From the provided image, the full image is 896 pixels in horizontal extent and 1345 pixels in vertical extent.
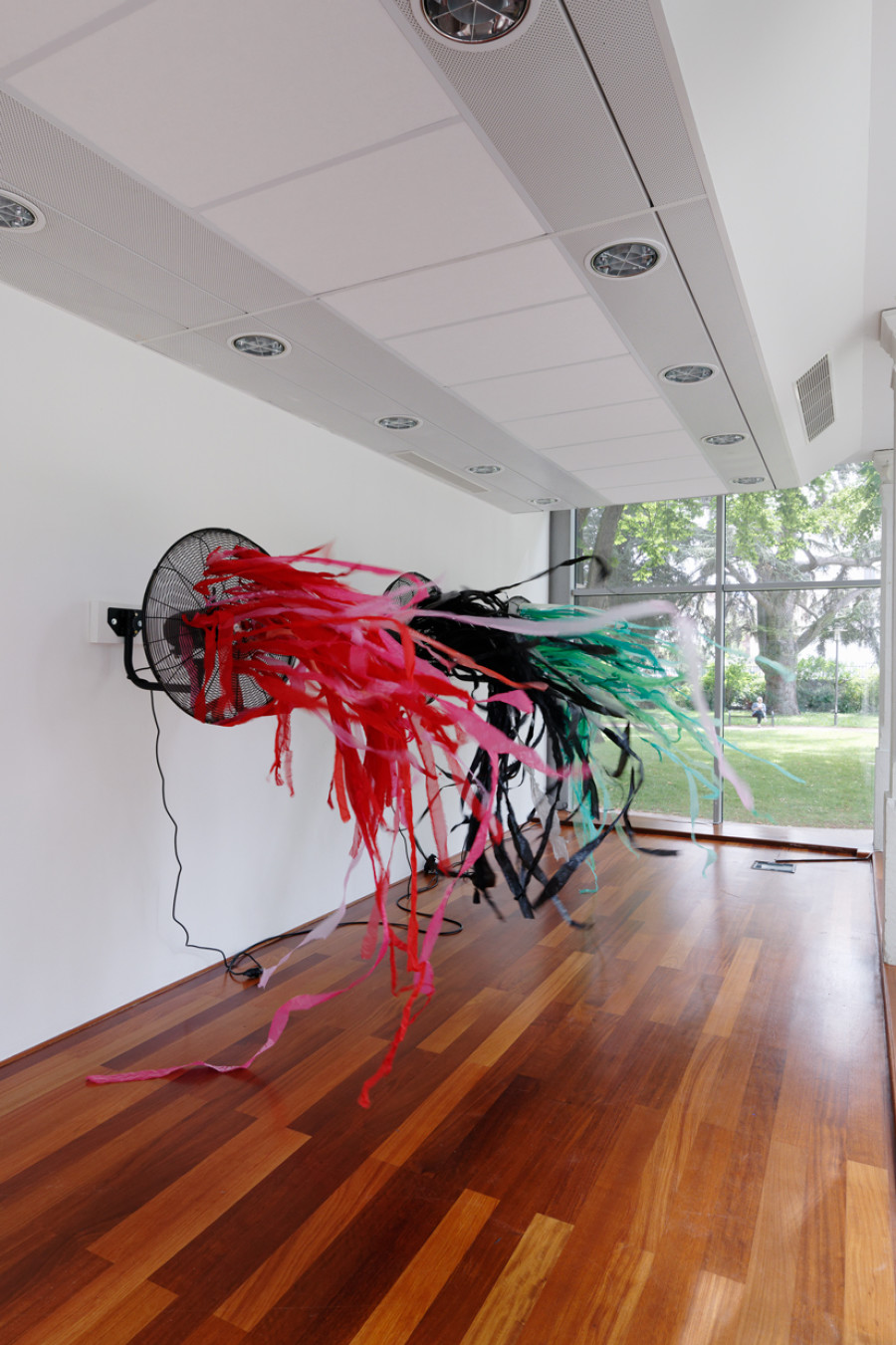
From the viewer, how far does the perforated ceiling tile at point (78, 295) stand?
241cm

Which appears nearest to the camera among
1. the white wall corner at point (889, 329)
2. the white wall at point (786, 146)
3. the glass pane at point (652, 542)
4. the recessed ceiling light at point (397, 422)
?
the white wall at point (786, 146)

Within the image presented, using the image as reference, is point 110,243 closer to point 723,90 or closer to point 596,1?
point 596,1

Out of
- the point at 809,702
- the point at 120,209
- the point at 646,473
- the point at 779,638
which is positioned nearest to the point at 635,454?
the point at 646,473

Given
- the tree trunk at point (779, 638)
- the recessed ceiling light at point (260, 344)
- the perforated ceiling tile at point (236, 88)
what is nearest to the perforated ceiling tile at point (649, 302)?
the perforated ceiling tile at point (236, 88)

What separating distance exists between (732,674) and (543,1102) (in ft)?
15.2

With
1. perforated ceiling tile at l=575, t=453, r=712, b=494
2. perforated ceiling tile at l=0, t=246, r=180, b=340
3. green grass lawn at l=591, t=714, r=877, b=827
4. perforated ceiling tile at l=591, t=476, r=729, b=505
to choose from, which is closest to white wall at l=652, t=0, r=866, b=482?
perforated ceiling tile at l=575, t=453, r=712, b=494

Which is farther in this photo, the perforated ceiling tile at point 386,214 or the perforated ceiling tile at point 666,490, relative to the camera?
the perforated ceiling tile at point 666,490

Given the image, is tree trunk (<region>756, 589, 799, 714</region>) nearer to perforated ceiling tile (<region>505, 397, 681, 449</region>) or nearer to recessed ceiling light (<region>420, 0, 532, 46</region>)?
perforated ceiling tile (<region>505, 397, 681, 449</region>)

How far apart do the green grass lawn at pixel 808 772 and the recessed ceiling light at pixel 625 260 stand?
13.0 ft

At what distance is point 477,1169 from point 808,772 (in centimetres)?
481

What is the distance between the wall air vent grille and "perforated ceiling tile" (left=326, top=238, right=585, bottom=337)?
63.5 inches

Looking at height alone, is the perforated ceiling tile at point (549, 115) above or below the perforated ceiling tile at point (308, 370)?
below

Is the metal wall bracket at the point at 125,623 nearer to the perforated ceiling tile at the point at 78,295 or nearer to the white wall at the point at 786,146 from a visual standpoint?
the perforated ceiling tile at the point at 78,295

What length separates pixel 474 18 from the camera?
154 centimetres
